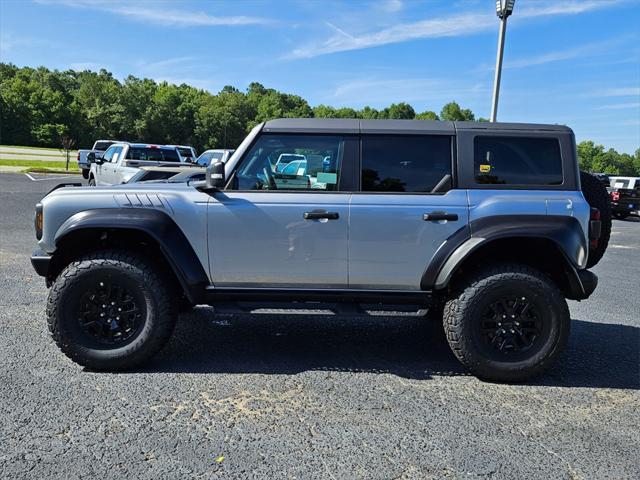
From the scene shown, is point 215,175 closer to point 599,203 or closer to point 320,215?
point 320,215

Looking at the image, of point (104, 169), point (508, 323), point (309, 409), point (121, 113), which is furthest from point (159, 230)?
point (121, 113)

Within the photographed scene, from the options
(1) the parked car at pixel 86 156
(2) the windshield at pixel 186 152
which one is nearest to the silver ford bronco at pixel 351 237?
(1) the parked car at pixel 86 156

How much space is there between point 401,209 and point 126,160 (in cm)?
1242

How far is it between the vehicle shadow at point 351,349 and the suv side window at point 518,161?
5.17 ft

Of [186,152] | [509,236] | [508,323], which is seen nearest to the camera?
[509,236]

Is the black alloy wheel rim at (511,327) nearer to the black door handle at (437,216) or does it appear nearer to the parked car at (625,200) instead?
the black door handle at (437,216)

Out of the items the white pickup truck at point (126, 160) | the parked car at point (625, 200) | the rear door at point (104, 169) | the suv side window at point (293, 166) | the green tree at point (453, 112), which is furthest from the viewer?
the green tree at point (453, 112)

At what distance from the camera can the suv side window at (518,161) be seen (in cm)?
398

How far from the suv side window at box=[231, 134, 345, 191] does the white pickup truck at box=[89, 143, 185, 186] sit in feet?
33.3

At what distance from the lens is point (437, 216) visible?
386cm

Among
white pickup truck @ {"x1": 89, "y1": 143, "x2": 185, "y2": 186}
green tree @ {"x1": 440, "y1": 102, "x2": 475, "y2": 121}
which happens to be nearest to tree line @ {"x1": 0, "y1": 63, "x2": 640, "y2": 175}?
green tree @ {"x1": 440, "y1": 102, "x2": 475, "y2": 121}

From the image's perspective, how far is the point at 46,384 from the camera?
362cm

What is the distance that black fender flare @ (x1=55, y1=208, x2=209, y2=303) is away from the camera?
3.81 m

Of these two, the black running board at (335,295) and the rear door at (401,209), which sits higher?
the rear door at (401,209)
